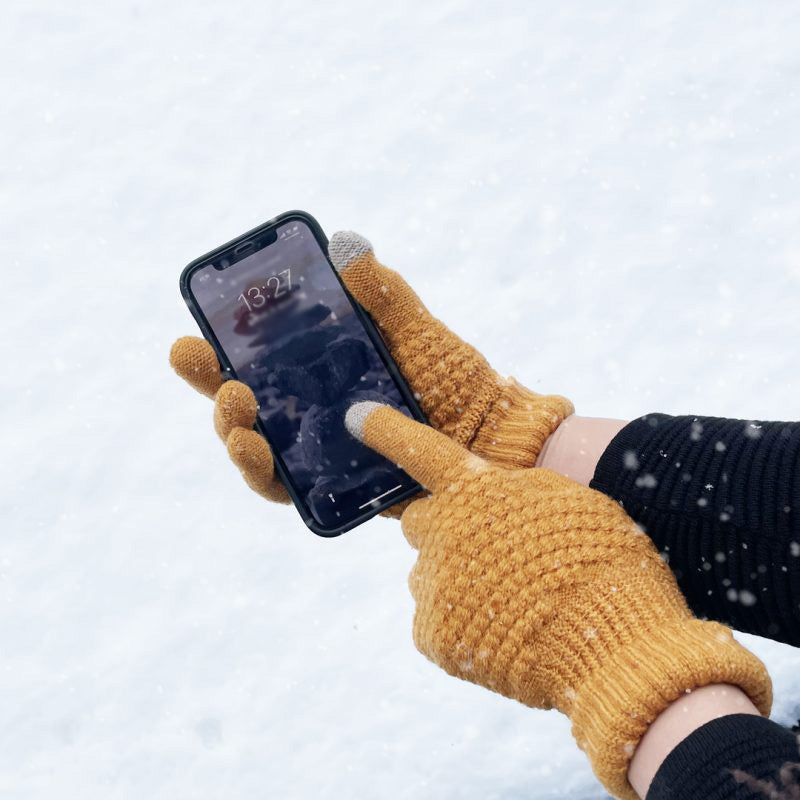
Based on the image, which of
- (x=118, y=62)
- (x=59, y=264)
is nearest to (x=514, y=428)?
(x=59, y=264)

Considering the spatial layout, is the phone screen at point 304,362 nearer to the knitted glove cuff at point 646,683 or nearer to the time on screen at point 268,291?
the time on screen at point 268,291

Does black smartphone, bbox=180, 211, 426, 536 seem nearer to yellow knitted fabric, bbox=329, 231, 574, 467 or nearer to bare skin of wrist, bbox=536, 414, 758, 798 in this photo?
yellow knitted fabric, bbox=329, 231, 574, 467

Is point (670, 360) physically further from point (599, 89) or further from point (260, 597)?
point (260, 597)

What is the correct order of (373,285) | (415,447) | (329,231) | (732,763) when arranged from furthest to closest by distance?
(329,231), (373,285), (415,447), (732,763)

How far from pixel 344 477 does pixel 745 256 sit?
3.49ft

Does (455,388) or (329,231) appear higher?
(329,231)

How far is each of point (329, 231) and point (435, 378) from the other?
2.28 feet

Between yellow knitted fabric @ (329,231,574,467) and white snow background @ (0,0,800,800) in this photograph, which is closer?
yellow knitted fabric @ (329,231,574,467)

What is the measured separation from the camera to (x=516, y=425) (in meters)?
1.21

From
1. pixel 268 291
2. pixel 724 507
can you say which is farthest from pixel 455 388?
pixel 724 507

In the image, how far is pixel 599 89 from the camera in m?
1.86

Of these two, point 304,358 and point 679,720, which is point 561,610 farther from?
point 304,358

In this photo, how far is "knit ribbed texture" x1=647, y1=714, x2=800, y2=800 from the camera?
2.27 feet

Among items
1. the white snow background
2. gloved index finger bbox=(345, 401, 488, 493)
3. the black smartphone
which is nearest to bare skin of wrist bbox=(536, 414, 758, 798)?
gloved index finger bbox=(345, 401, 488, 493)
